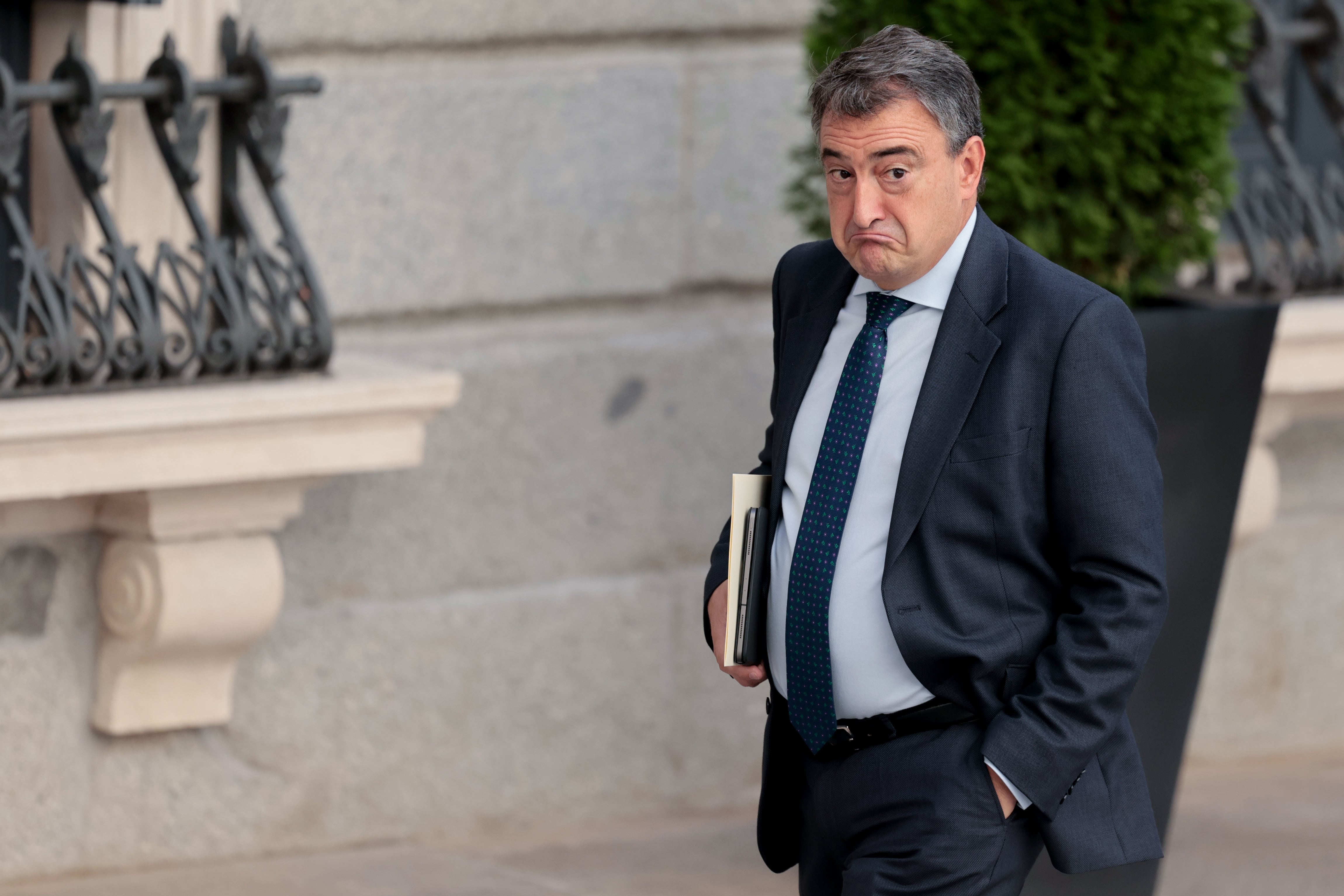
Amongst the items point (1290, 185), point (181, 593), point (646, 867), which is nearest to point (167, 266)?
point (181, 593)

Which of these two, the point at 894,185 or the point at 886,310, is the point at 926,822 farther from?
the point at 894,185

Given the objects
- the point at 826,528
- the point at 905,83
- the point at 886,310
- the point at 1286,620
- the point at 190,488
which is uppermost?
the point at 905,83

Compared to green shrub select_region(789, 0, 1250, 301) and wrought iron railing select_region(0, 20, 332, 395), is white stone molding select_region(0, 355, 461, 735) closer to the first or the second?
wrought iron railing select_region(0, 20, 332, 395)

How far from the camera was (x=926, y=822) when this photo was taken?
2.38 m

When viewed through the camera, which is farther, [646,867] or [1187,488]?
[646,867]

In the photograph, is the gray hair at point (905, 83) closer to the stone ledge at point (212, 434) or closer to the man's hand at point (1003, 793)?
the man's hand at point (1003, 793)

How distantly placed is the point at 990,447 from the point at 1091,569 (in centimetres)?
19

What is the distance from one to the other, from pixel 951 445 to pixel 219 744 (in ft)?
8.26

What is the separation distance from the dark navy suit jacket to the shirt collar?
0.13 feet

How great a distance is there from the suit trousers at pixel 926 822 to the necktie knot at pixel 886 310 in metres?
0.53

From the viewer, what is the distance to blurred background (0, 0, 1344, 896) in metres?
4.16

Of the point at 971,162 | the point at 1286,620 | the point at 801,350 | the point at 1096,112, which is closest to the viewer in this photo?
the point at 971,162

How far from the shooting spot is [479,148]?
454cm

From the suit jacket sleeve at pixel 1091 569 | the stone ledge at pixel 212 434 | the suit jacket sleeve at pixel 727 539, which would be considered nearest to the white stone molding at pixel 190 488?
the stone ledge at pixel 212 434
